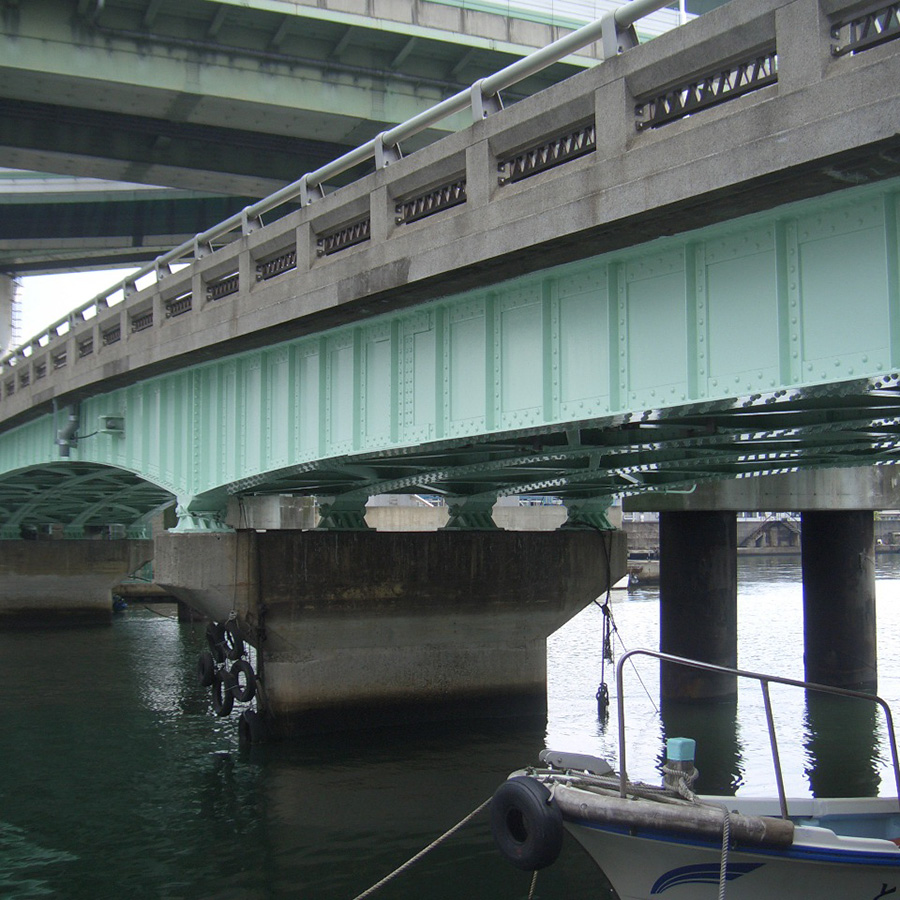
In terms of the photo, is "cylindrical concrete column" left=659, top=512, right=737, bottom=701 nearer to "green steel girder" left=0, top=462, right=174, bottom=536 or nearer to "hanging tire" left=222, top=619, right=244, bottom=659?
"hanging tire" left=222, top=619, right=244, bottom=659

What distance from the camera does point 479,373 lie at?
11523 mm

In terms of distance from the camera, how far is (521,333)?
1100 centimetres

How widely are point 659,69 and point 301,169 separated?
921 inches

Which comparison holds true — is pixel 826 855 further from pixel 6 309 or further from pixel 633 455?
pixel 6 309

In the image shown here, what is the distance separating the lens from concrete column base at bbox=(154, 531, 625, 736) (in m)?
19.1

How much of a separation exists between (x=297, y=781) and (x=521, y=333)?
30.7 feet

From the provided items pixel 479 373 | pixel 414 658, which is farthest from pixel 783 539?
pixel 479 373

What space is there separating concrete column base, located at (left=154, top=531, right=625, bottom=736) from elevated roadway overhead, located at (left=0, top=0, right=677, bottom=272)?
40.0 ft

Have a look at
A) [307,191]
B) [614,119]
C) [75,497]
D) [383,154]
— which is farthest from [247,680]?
[75,497]

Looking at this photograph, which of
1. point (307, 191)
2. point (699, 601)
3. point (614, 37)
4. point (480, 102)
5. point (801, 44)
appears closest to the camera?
point (801, 44)

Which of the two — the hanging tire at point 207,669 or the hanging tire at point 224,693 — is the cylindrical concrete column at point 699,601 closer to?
the hanging tire at point 224,693

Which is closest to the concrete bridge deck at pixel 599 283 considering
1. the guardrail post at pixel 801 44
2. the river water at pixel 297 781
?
the guardrail post at pixel 801 44

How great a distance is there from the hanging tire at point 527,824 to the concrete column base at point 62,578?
40292mm

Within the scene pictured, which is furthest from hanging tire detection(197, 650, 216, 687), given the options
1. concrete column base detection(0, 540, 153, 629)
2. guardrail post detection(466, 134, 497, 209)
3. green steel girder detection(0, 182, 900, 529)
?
concrete column base detection(0, 540, 153, 629)
